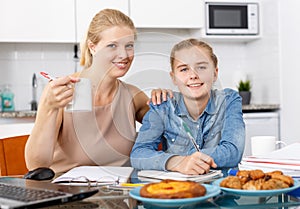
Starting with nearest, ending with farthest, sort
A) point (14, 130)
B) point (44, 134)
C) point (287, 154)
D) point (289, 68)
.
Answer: point (287, 154)
point (44, 134)
point (14, 130)
point (289, 68)

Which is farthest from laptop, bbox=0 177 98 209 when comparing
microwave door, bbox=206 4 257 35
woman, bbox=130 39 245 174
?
microwave door, bbox=206 4 257 35

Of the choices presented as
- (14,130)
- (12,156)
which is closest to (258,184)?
(12,156)

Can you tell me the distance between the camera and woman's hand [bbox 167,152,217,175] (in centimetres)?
111

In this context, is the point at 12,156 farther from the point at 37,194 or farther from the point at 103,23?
the point at 37,194

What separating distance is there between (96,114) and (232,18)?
218cm

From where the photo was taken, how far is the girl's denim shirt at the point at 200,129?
138 cm

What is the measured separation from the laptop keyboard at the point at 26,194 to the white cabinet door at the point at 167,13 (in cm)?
253

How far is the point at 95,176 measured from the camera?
1.13 metres

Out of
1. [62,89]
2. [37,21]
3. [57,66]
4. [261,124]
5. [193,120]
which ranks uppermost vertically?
[37,21]

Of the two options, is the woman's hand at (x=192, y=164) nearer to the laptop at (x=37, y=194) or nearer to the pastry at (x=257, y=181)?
the pastry at (x=257, y=181)

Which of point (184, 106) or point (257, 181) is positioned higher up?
point (184, 106)

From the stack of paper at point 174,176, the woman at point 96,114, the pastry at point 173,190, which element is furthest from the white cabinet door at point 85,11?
the pastry at point 173,190

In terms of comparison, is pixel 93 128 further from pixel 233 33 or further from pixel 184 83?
pixel 233 33

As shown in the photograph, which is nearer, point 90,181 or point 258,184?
point 258,184
